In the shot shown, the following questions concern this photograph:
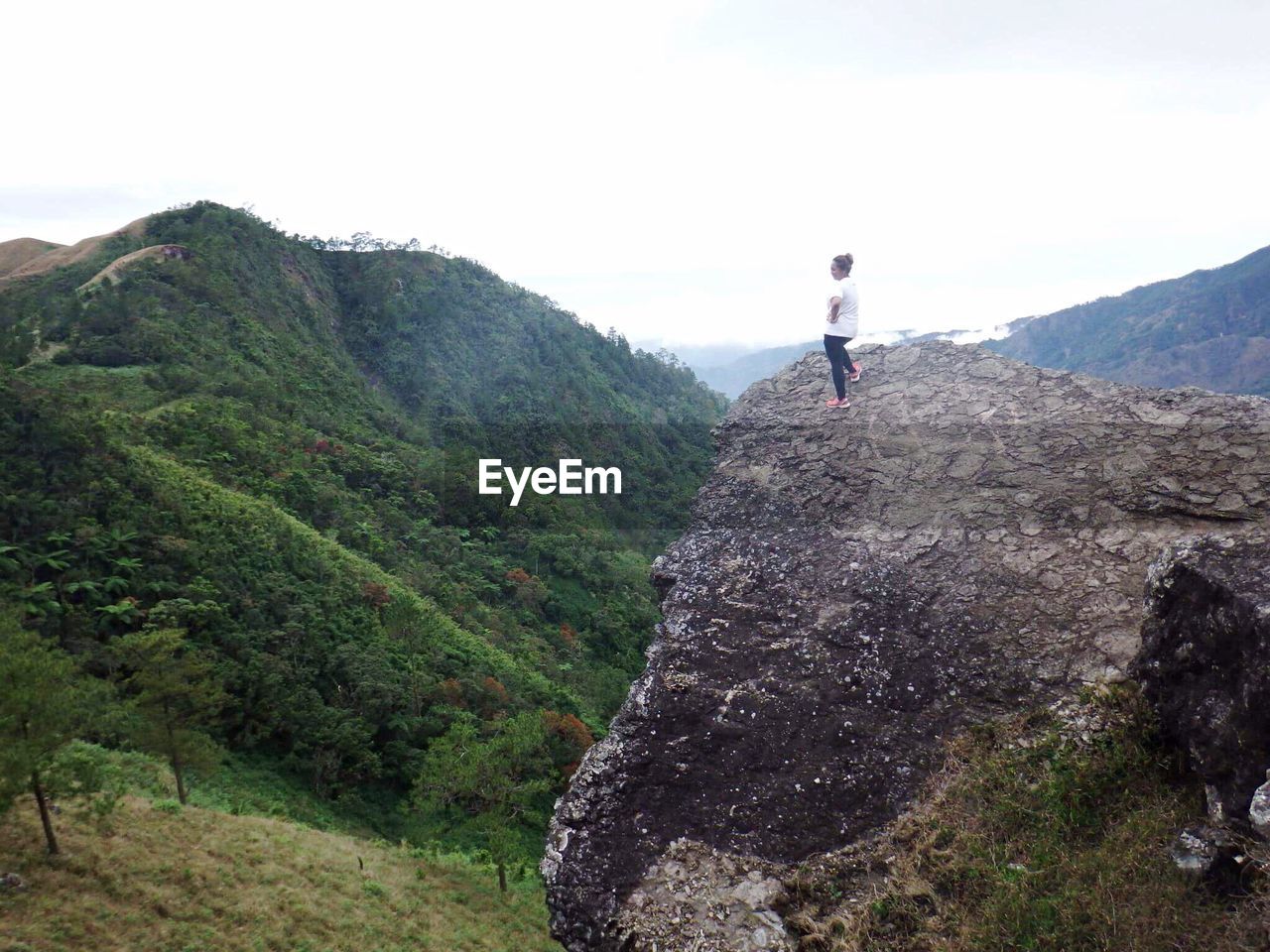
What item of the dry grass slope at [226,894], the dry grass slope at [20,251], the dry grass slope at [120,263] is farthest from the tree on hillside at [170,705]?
the dry grass slope at [20,251]

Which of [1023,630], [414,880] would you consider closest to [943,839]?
[1023,630]

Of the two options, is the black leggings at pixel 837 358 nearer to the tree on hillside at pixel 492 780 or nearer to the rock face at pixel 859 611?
the rock face at pixel 859 611

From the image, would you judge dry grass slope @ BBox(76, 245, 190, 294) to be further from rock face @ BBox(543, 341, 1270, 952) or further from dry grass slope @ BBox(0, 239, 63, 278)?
rock face @ BBox(543, 341, 1270, 952)

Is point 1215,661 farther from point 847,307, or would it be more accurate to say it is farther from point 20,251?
point 20,251

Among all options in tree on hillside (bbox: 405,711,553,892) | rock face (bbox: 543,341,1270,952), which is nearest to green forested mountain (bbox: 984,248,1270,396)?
tree on hillside (bbox: 405,711,553,892)

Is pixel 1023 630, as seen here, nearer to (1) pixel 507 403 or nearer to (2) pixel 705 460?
(2) pixel 705 460
